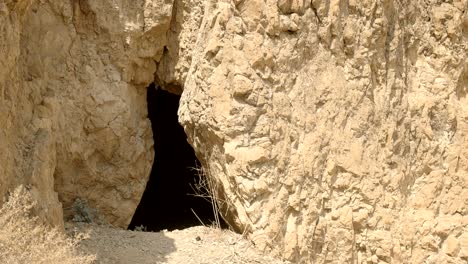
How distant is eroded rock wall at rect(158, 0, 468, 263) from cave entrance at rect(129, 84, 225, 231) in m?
1.71

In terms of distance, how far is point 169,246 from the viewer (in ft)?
18.7

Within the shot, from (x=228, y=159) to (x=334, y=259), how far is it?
1.04 m

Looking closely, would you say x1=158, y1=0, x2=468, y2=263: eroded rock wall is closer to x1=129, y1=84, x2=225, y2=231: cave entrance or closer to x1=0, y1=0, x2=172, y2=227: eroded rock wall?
x1=0, y1=0, x2=172, y2=227: eroded rock wall

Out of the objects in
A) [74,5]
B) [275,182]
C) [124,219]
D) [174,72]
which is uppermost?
[74,5]

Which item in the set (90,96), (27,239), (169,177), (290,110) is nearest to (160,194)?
(169,177)

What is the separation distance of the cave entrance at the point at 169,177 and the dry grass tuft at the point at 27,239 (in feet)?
9.06

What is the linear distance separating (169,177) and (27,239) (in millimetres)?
3756

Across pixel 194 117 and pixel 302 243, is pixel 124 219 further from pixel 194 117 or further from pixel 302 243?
pixel 302 243

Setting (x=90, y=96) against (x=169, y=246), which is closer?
(x=169, y=246)

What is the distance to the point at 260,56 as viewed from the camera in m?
5.70

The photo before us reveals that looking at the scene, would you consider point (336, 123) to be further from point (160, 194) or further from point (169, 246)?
point (160, 194)

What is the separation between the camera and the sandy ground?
17.9 feet

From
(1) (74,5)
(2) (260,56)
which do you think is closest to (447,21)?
(2) (260,56)

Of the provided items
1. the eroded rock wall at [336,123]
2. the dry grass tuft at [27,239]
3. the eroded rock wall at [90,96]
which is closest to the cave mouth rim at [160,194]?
the eroded rock wall at [90,96]
